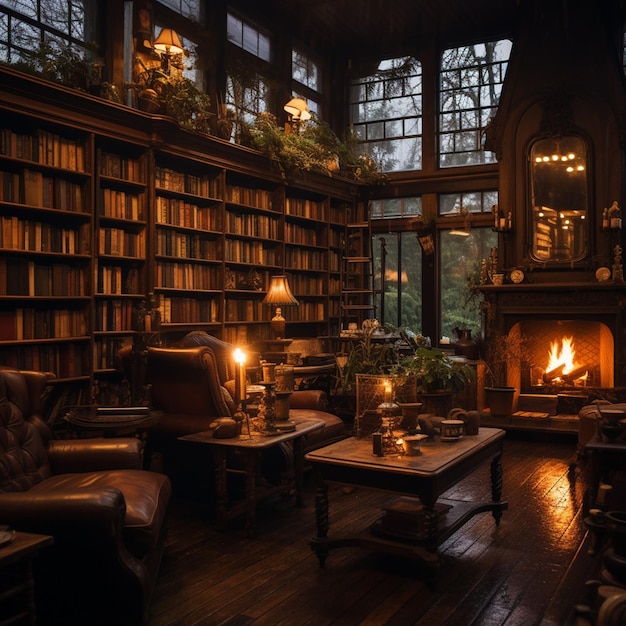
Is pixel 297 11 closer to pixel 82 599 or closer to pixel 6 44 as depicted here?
pixel 6 44

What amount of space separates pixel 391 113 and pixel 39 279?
18.4 feet

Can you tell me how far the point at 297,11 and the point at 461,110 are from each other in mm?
2405

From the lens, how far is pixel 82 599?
2650mm

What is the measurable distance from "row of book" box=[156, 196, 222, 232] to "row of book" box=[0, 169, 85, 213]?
3.00ft

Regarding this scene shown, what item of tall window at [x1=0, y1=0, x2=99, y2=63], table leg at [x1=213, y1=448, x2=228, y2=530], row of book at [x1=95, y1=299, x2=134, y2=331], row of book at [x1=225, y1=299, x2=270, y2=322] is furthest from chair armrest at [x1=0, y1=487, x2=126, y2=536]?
row of book at [x1=225, y1=299, x2=270, y2=322]

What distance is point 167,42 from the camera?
5.68 meters

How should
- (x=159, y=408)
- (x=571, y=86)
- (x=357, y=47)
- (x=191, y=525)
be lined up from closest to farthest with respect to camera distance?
1. (x=191, y=525)
2. (x=159, y=408)
3. (x=571, y=86)
4. (x=357, y=47)

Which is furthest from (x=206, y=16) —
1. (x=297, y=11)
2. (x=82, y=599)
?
(x=82, y=599)

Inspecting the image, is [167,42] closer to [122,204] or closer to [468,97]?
[122,204]

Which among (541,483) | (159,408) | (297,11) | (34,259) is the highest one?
(297,11)

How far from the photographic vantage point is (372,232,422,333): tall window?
8.78m

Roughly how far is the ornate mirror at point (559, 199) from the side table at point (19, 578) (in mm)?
6292

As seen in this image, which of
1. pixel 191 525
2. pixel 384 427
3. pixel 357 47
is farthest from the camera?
pixel 357 47

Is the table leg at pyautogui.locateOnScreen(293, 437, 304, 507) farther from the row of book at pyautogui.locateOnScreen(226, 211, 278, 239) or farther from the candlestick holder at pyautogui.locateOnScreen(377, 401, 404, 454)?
the row of book at pyautogui.locateOnScreen(226, 211, 278, 239)
